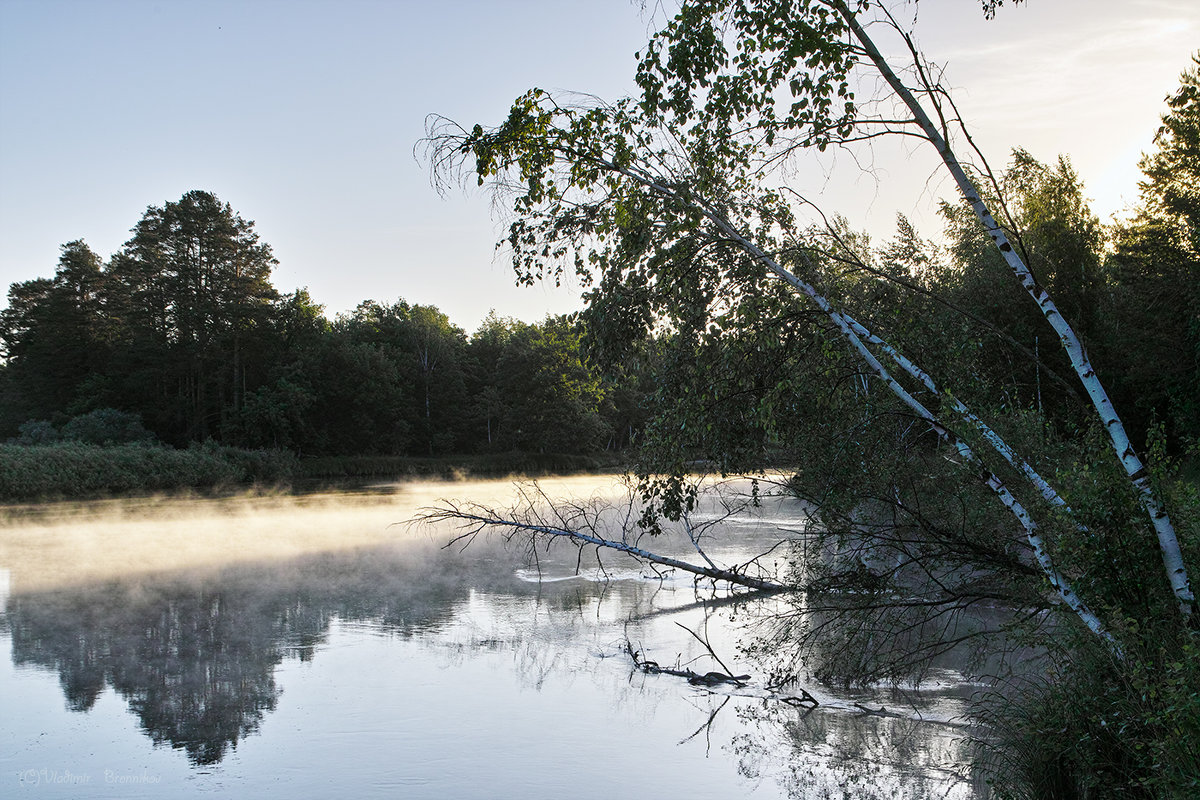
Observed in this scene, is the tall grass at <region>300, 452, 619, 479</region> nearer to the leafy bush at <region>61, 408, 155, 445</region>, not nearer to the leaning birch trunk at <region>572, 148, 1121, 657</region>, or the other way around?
the leafy bush at <region>61, 408, 155, 445</region>

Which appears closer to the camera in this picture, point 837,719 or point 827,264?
point 827,264

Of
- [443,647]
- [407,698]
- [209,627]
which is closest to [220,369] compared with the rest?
[209,627]

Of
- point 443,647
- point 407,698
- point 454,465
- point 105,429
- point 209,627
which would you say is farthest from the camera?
point 454,465

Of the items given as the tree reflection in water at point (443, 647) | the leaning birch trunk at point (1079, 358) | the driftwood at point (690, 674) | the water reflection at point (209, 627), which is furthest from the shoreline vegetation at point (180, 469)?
the leaning birch trunk at point (1079, 358)

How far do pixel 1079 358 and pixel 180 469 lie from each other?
121 feet

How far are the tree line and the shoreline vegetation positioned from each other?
343 centimetres

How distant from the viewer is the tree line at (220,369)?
48.6 meters

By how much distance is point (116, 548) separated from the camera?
2009cm

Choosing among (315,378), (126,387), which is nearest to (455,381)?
(315,378)

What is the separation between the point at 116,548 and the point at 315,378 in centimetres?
3604

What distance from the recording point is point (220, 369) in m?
50.1

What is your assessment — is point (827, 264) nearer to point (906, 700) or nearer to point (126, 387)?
point (906, 700)

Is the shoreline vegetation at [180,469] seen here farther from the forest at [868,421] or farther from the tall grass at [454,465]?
the forest at [868,421]

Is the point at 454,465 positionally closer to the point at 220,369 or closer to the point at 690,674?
the point at 220,369
